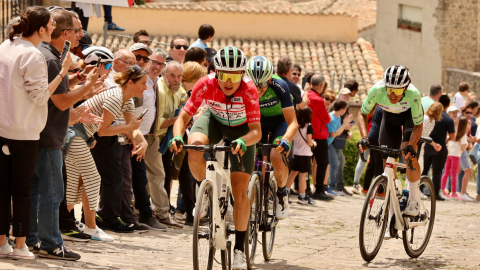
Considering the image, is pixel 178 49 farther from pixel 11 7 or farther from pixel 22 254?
pixel 22 254

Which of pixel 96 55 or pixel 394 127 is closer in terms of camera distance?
pixel 96 55

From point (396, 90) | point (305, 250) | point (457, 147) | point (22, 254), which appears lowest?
point (305, 250)

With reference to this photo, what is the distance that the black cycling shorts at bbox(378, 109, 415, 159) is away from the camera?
9039 mm

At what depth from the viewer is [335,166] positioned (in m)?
14.7

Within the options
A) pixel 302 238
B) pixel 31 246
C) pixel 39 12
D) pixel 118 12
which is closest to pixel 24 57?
pixel 39 12

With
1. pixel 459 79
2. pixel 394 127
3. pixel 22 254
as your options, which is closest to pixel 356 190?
pixel 394 127

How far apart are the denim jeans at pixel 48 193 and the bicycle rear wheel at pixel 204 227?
4.96 feet

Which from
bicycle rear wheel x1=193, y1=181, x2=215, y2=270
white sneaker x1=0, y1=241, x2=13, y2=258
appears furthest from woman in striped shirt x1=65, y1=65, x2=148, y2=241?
bicycle rear wheel x1=193, y1=181, x2=215, y2=270

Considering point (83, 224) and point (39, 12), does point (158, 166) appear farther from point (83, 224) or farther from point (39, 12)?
point (39, 12)

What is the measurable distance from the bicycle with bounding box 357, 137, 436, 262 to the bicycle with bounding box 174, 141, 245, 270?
1.91 meters

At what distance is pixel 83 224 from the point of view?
8.20 metres

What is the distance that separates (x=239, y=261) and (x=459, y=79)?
33.7 meters

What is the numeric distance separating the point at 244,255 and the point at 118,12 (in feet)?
82.7

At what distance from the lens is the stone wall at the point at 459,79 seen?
3612cm
